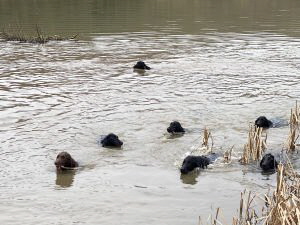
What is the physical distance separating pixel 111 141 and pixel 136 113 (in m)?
2.68

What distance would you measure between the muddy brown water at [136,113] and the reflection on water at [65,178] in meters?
0.02

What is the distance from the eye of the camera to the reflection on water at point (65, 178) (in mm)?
8672

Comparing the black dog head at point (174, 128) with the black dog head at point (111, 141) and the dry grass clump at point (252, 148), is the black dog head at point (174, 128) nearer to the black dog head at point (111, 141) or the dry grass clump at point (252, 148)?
the black dog head at point (111, 141)

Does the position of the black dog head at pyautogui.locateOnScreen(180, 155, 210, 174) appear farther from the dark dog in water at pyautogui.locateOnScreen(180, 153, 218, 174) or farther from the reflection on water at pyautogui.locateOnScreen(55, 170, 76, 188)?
the reflection on water at pyautogui.locateOnScreen(55, 170, 76, 188)

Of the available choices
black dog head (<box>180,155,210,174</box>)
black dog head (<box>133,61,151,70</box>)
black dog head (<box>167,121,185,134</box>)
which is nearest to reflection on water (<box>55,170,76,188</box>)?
black dog head (<box>180,155,210,174</box>)

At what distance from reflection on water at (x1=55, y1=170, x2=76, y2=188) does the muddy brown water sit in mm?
17

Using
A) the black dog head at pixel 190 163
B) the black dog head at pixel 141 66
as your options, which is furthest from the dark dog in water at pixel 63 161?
the black dog head at pixel 141 66

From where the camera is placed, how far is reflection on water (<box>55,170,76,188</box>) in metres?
8.67

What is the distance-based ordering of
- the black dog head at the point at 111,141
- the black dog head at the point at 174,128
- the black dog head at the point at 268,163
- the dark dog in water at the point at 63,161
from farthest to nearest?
the black dog head at the point at 174,128 < the black dog head at the point at 111,141 < the dark dog in water at the point at 63,161 < the black dog head at the point at 268,163

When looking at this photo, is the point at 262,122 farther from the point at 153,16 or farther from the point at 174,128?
the point at 153,16

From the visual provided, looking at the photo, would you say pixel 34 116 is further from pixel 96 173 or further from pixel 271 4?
pixel 271 4

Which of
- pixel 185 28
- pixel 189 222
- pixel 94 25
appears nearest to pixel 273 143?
pixel 189 222

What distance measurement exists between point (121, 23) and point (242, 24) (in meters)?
6.41

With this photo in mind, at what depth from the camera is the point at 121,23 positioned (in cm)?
3002
